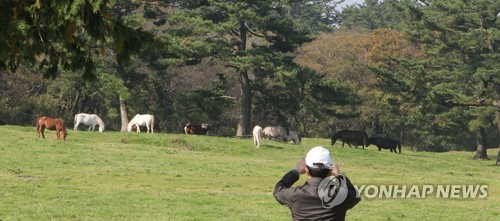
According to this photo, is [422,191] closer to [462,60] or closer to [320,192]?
[320,192]

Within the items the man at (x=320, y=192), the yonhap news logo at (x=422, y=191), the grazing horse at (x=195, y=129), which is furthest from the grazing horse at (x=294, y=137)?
the man at (x=320, y=192)

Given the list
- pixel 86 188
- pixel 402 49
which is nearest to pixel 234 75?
pixel 402 49

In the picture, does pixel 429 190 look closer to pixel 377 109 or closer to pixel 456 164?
pixel 456 164

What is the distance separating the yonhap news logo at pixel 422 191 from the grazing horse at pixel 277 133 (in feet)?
89.5

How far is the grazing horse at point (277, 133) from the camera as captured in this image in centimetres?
5772

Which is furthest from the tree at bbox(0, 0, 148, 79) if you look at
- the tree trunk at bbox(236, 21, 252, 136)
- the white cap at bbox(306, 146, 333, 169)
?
the tree trunk at bbox(236, 21, 252, 136)

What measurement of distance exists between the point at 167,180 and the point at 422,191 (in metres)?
7.38

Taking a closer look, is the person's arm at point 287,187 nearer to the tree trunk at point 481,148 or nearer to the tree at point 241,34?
the tree at point 241,34

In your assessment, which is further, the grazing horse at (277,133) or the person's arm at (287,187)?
the grazing horse at (277,133)

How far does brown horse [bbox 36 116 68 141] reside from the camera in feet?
135

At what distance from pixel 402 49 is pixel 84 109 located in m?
33.3

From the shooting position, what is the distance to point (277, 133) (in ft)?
190

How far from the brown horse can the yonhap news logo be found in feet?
56.6

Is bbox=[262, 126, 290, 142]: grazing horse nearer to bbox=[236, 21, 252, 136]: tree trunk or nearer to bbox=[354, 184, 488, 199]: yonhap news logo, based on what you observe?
bbox=[236, 21, 252, 136]: tree trunk
